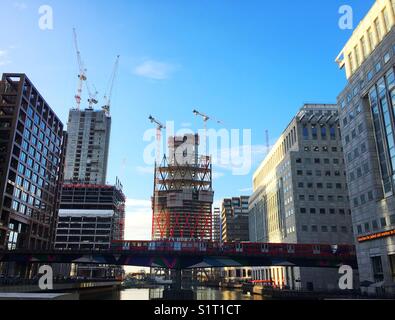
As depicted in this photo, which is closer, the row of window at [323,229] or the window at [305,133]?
the row of window at [323,229]

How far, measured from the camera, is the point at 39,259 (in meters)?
98.6

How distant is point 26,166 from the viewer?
13862 centimetres

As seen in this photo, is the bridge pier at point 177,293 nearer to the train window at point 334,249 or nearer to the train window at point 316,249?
the train window at point 316,249

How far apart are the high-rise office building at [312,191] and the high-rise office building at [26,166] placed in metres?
105

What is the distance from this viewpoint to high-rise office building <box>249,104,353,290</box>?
449 feet

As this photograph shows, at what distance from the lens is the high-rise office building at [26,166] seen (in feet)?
416

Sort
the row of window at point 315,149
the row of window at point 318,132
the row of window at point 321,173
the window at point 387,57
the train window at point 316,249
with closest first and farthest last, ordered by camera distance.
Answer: the window at point 387,57
the train window at point 316,249
the row of window at point 321,173
the row of window at point 315,149
the row of window at point 318,132

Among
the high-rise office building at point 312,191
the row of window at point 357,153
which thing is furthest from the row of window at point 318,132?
the row of window at point 357,153

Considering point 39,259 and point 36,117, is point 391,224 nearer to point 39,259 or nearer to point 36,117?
point 39,259

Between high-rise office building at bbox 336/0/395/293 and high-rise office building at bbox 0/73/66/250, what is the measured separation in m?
114

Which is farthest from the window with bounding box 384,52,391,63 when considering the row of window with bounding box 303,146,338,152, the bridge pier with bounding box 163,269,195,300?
the bridge pier with bounding box 163,269,195,300
